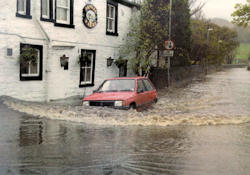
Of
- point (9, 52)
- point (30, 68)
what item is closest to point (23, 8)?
point (9, 52)

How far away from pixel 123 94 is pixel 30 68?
17.5 feet

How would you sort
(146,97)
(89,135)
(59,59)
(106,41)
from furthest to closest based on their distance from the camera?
(106,41) → (59,59) → (146,97) → (89,135)

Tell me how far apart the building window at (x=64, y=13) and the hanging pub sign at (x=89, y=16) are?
1.01m

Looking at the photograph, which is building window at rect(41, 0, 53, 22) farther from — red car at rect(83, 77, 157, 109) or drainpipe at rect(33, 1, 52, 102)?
red car at rect(83, 77, 157, 109)

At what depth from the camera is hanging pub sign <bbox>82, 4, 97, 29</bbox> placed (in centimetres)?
1665

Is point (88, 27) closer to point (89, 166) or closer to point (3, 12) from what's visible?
point (3, 12)

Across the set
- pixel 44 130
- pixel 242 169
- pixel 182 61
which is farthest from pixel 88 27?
pixel 182 61

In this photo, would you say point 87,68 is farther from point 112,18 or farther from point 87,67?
point 112,18

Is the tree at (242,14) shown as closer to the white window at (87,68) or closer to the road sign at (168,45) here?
the road sign at (168,45)

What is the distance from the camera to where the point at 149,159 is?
567 centimetres

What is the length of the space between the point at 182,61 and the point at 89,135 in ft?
81.6

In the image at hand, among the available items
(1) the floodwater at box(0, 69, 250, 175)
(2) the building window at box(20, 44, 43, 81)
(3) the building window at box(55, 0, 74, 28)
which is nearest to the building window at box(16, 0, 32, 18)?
(2) the building window at box(20, 44, 43, 81)

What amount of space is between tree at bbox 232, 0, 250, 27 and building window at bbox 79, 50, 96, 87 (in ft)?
54.1

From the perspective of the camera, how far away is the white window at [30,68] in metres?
13.3
